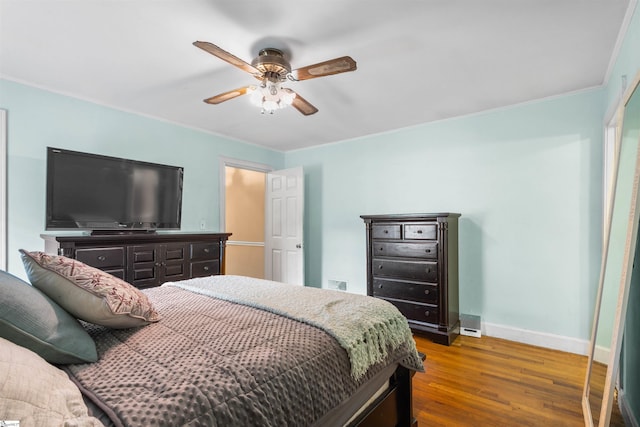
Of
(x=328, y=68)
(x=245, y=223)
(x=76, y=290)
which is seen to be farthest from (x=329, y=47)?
(x=245, y=223)

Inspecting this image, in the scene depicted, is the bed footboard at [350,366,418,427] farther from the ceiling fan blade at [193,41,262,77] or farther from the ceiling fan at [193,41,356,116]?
the ceiling fan blade at [193,41,262,77]

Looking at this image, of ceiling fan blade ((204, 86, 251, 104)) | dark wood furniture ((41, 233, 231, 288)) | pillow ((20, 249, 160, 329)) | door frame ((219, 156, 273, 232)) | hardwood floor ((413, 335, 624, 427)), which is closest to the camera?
pillow ((20, 249, 160, 329))

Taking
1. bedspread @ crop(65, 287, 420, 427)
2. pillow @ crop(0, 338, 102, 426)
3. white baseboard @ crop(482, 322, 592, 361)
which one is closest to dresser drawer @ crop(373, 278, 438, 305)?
white baseboard @ crop(482, 322, 592, 361)

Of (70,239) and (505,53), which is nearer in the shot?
(505,53)

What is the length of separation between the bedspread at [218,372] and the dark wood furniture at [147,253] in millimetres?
1659

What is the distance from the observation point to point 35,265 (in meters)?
1.07

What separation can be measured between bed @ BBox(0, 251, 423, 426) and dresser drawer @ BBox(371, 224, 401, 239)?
5.85 feet

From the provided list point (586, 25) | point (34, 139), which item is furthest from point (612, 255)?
point (34, 139)

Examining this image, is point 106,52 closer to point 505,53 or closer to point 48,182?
point 48,182

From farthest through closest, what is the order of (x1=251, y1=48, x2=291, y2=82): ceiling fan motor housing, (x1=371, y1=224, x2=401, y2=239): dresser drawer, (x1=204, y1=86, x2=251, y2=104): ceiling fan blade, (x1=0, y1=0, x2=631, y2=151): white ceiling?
1. (x1=371, y1=224, x2=401, y2=239): dresser drawer
2. (x1=204, y1=86, x2=251, y2=104): ceiling fan blade
3. (x1=251, y1=48, x2=291, y2=82): ceiling fan motor housing
4. (x1=0, y1=0, x2=631, y2=151): white ceiling

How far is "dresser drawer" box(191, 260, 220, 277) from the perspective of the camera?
3266mm

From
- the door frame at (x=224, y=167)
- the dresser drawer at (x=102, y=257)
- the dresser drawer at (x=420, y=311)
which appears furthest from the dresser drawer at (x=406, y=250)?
the dresser drawer at (x=102, y=257)

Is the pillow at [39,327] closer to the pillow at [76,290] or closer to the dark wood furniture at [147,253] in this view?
the pillow at [76,290]

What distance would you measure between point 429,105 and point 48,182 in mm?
3551
